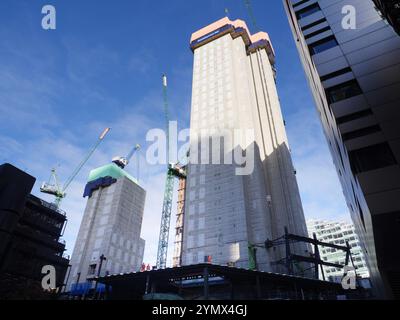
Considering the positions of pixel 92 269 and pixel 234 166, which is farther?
pixel 92 269

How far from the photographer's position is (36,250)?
69062mm

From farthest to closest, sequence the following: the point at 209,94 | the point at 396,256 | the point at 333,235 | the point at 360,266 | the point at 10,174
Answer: the point at 333,235 < the point at 360,266 < the point at 209,94 < the point at 10,174 < the point at 396,256

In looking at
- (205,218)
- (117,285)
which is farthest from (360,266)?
(117,285)

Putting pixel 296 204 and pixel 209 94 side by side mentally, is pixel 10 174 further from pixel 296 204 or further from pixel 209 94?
pixel 296 204

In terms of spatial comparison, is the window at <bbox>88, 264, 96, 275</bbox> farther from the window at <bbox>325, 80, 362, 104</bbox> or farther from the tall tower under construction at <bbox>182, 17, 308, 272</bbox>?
the window at <bbox>325, 80, 362, 104</bbox>

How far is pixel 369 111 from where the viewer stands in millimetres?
28281

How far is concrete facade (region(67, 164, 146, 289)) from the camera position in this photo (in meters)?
112

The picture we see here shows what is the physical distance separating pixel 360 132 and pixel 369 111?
2.58 m

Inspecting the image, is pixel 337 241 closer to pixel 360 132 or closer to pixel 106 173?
pixel 106 173

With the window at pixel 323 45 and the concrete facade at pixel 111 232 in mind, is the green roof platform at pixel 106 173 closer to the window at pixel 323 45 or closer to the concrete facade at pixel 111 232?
the concrete facade at pixel 111 232

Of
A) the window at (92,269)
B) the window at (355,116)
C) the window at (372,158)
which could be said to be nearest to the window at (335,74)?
the window at (355,116)

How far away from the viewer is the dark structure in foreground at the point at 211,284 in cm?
4675

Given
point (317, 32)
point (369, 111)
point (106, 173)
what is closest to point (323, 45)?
point (317, 32)
